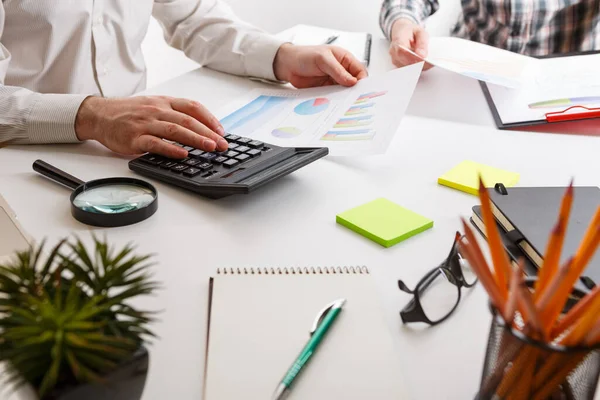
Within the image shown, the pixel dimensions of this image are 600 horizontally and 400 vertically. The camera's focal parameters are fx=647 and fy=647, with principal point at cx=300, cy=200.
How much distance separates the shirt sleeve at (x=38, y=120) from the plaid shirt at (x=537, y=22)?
0.96 m

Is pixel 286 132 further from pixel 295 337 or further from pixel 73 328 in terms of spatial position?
pixel 73 328

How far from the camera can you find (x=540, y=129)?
44.5 inches

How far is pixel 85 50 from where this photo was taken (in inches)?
50.1

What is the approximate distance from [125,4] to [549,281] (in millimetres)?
1123

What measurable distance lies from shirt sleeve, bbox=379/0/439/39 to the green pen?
3.52 ft

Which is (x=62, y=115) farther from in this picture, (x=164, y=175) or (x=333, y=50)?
(x=333, y=50)

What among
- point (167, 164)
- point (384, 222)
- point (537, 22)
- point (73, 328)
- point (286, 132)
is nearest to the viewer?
point (73, 328)

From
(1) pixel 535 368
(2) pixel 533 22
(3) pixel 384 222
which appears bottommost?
(2) pixel 533 22

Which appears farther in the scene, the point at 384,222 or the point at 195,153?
the point at 195,153

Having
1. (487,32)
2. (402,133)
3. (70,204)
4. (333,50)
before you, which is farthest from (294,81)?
(487,32)

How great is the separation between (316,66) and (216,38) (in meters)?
0.29

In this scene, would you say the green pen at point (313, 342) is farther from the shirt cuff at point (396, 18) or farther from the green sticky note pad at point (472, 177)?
the shirt cuff at point (396, 18)

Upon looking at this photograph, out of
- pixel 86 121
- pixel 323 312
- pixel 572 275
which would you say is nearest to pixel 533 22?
pixel 86 121

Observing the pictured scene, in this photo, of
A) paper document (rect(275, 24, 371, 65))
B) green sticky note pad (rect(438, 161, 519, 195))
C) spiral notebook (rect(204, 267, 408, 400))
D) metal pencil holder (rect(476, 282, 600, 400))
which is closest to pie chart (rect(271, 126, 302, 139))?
green sticky note pad (rect(438, 161, 519, 195))
